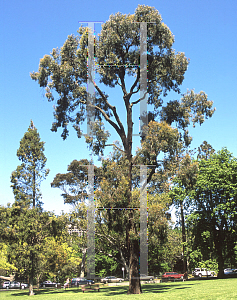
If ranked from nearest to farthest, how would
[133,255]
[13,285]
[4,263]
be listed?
[133,255] → [4,263] → [13,285]

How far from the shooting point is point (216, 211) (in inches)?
1566

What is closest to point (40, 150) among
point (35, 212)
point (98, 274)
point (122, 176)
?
point (35, 212)

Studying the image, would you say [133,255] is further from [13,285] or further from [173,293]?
[13,285]

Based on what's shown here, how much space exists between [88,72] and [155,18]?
18.5ft

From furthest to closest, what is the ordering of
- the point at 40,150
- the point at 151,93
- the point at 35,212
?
the point at 40,150, the point at 35,212, the point at 151,93

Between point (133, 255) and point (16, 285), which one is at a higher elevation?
point (133, 255)

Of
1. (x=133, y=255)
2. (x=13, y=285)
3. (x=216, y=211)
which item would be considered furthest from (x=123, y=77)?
(x=13, y=285)

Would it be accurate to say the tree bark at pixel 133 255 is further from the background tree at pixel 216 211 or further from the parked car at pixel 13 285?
the parked car at pixel 13 285

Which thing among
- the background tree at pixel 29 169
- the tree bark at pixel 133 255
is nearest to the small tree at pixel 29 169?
the background tree at pixel 29 169

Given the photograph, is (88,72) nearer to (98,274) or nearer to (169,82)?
(169,82)

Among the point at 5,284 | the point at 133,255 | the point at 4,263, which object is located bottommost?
the point at 5,284

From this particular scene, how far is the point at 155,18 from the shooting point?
2227 centimetres

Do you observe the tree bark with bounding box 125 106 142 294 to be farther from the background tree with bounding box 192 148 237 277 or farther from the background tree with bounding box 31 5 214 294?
the background tree with bounding box 192 148 237 277

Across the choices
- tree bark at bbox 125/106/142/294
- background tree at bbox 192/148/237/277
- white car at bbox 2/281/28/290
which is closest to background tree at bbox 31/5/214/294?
tree bark at bbox 125/106/142/294
